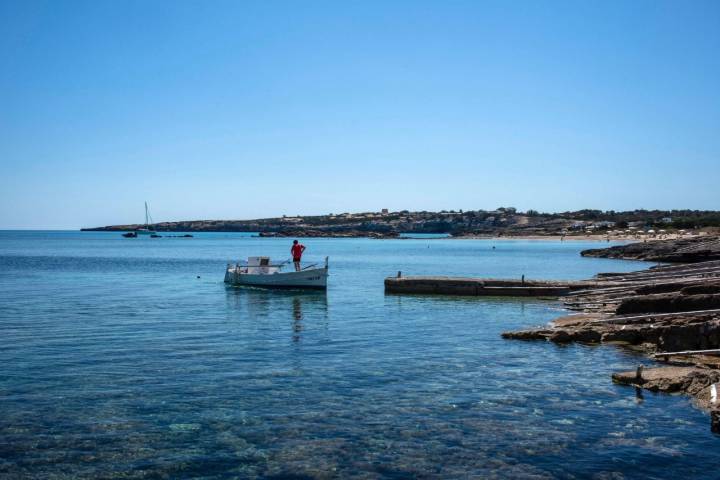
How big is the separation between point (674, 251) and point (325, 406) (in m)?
61.4

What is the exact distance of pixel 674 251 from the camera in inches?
2542

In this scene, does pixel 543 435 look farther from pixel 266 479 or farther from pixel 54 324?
pixel 54 324

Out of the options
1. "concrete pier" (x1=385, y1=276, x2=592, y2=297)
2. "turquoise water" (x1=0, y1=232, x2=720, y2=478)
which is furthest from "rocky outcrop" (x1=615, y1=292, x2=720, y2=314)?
"concrete pier" (x1=385, y1=276, x2=592, y2=297)

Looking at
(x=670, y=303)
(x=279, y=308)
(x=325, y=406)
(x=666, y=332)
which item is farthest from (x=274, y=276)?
(x=325, y=406)

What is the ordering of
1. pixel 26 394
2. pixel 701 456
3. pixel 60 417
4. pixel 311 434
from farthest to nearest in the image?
pixel 26 394 < pixel 60 417 < pixel 311 434 < pixel 701 456

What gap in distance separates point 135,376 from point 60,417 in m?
3.29

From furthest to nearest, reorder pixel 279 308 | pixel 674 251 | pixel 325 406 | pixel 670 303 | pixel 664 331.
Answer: pixel 674 251, pixel 279 308, pixel 670 303, pixel 664 331, pixel 325 406

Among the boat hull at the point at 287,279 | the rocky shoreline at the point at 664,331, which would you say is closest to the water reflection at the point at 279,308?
the boat hull at the point at 287,279

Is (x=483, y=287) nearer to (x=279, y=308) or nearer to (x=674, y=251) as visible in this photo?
(x=279, y=308)

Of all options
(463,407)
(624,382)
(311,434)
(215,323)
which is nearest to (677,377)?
(624,382)

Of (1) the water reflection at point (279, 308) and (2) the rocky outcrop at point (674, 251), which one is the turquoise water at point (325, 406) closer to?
(1) the water reflection at point (279, 308)

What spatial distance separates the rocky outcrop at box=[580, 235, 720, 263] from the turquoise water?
121 feet

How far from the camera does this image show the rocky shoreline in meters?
13.7

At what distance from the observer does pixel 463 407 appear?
1289cm
